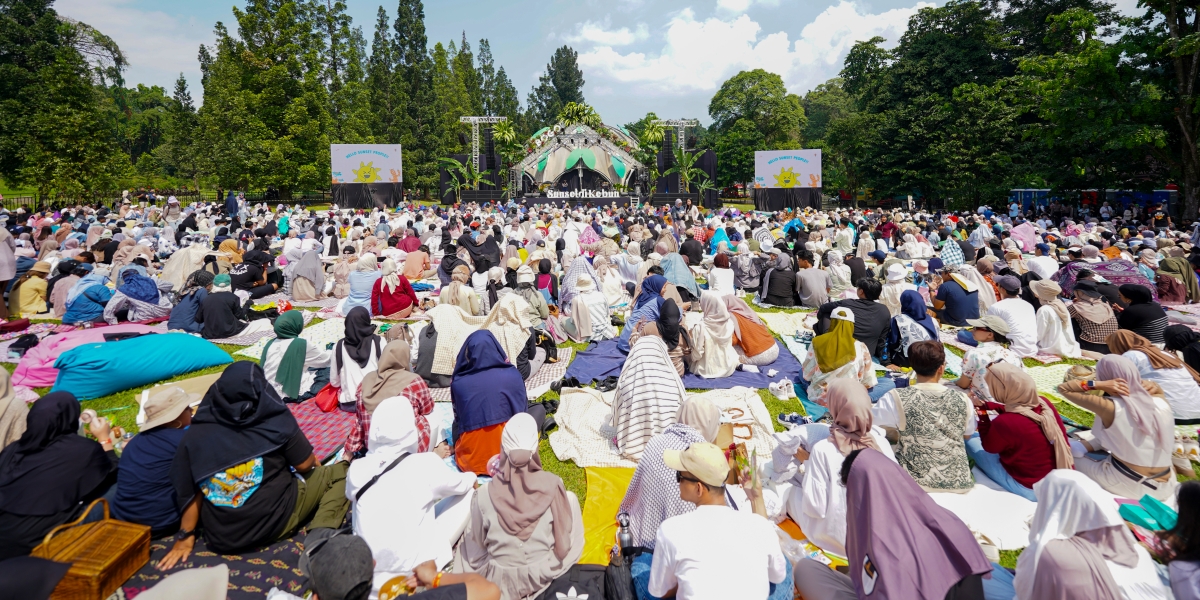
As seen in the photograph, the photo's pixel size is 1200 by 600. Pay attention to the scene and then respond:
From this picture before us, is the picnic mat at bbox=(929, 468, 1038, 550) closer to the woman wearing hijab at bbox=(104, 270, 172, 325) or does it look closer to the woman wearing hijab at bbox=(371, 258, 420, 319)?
the woman wearing hijab at bbox=(371, 258, 420, 319)

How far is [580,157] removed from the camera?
33219 millimetres

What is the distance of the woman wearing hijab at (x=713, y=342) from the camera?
5852 mm

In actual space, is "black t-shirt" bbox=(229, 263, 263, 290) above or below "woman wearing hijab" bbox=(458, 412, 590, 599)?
above

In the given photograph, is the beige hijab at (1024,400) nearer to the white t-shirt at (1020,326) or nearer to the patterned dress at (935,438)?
the patterned dress at (935,438)

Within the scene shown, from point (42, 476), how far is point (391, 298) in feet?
17.7

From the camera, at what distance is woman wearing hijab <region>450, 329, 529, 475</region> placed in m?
3.92

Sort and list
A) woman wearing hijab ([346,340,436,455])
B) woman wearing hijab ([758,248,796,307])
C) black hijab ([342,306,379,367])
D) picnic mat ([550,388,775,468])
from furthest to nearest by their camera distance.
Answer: woman wearing hijab ([758,248,796,307]) → black hijab ([342,306,379,367]) → picnic mat ([550,388,775,468]) → woman wearing hijab ([346,340,436,455])

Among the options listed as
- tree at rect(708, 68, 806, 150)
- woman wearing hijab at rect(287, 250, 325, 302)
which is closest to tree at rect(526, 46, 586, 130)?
tree at rect(708, 68, 806, 150)

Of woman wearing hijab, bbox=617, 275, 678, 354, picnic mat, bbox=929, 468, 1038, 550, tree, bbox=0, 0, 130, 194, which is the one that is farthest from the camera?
tree, bbox=0, 0, 130, 194

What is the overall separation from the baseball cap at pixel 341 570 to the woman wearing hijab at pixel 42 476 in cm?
192

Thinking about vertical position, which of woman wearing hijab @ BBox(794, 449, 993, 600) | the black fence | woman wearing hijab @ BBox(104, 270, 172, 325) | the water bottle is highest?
the black fence

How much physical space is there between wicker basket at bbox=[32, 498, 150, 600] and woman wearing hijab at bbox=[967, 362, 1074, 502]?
15.1 feet

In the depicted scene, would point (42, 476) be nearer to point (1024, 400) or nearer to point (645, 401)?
point (645, 401)

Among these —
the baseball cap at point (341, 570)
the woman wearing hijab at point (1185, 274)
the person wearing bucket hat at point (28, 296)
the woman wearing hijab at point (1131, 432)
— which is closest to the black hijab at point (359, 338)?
the baseball cap at point (341, 570)
